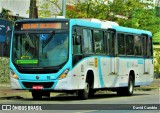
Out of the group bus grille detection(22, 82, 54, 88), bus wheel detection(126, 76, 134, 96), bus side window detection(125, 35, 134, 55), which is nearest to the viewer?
bus grille detection(22, 82, 54, 88)

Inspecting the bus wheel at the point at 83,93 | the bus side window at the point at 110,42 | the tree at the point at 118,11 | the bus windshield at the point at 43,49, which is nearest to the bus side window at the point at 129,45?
the bus side window at the point at 110,42

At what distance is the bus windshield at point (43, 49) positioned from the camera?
68.7 feet

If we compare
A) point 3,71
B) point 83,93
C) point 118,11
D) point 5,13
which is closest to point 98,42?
point 83,93

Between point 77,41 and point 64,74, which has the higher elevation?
point 77,41

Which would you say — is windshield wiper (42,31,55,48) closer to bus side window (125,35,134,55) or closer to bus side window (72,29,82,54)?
bus side window (72,29,82,54)

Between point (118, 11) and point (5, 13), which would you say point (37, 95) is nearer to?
point (118, 11)

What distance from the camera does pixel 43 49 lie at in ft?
69.0

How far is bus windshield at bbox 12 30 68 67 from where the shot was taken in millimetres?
20938

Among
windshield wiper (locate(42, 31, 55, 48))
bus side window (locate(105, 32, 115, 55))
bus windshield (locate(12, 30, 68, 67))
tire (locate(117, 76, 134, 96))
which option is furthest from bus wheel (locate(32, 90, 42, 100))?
tire (locate(117, 76, 134, 96))

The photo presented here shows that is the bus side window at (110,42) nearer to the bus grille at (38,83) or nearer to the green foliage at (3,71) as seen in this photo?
the bus grille at (38,83)

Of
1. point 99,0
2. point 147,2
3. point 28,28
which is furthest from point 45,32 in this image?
point 147,2

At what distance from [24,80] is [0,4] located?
55.9ft

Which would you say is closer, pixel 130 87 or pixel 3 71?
pixel 130 87

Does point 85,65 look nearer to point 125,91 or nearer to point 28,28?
point 28,28
